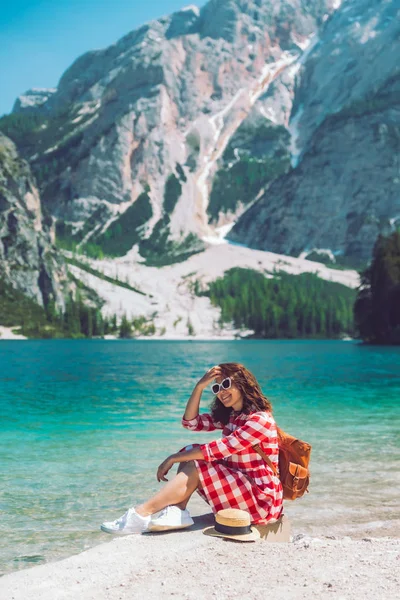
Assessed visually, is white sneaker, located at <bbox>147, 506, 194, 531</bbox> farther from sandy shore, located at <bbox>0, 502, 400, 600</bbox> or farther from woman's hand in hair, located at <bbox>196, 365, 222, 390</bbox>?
woman's hand in hair, located at <bbox>196, 365, 222, 390</bbox>

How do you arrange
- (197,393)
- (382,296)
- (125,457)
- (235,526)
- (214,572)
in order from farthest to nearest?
Answer: (382,296) < (125,457) < (197,393) < (235,526) < (214,572)

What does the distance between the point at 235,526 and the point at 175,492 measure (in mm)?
1084

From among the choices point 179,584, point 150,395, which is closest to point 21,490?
point 179,584

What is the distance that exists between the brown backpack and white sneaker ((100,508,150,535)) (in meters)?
1.98

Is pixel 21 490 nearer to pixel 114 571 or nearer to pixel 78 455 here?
pixel 78 455

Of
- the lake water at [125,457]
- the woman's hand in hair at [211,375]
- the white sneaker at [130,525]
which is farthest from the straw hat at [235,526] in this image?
the lake water at [125,457]

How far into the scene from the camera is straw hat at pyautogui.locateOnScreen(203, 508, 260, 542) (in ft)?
30.1

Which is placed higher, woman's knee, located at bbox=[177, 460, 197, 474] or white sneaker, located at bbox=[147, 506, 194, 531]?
woman's knee, located at bbox=[177, 460, 197, 474]

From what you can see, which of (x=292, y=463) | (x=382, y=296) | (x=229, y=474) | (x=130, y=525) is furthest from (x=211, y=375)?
(x=382, y=296)

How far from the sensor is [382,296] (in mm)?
131500

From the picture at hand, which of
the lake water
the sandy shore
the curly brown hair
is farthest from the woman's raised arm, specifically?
the lake water

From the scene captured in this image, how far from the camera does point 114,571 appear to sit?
7.97 meters

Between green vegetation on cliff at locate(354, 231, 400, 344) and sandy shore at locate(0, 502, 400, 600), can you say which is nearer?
sandy shore at locate(0, 502, 400, 600)

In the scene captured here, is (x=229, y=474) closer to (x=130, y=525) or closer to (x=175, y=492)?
(x=175, y=492)
